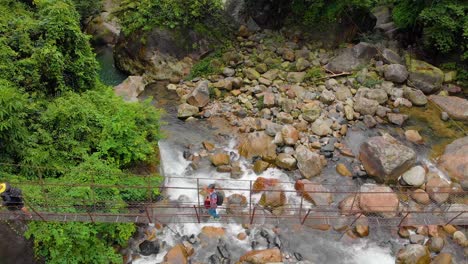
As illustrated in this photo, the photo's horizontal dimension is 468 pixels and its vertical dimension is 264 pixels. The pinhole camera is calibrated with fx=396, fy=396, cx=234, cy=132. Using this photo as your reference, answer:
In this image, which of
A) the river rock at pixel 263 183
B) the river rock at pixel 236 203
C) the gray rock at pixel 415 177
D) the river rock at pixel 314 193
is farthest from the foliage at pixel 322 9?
the river rock at pixel 236 203

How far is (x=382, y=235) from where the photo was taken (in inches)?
520

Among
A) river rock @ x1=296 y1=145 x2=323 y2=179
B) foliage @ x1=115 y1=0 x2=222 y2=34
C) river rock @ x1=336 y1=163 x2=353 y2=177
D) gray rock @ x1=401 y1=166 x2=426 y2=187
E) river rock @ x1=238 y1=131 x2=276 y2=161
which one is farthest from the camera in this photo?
foliage @ x1=115 y1=0 x2=222 y2=34

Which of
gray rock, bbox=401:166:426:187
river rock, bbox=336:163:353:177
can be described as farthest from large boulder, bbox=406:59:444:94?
river rock, bbox=336:163:353:177

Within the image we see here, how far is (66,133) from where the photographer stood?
12516 millimetres

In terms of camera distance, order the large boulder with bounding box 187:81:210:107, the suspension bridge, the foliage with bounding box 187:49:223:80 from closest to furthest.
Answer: the suspension bridge → the large boulder with bounding box 187:81:210:107 → the foliage with bounding box 187:49:223:80

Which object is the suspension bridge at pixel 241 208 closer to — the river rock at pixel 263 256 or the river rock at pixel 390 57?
the river rock at pixel 263 256

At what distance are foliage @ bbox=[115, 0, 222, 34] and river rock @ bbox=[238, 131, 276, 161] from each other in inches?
339

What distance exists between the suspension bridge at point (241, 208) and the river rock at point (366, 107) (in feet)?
14.6

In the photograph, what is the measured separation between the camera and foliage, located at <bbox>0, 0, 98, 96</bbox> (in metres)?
13.0

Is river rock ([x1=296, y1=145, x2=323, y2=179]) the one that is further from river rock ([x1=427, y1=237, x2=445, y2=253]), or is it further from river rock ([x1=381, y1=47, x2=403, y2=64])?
river rock ([x1=381, y1=47, x2=403, y2=64])

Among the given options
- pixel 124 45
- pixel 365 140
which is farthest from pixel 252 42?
pixel 365 140

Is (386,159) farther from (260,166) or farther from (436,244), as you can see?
(260,166)

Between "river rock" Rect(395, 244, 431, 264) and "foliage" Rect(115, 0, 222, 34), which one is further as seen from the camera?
"foliage" Rect(115, 0, 222, 34)

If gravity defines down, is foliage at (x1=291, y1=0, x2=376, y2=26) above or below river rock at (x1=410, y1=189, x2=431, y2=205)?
above
